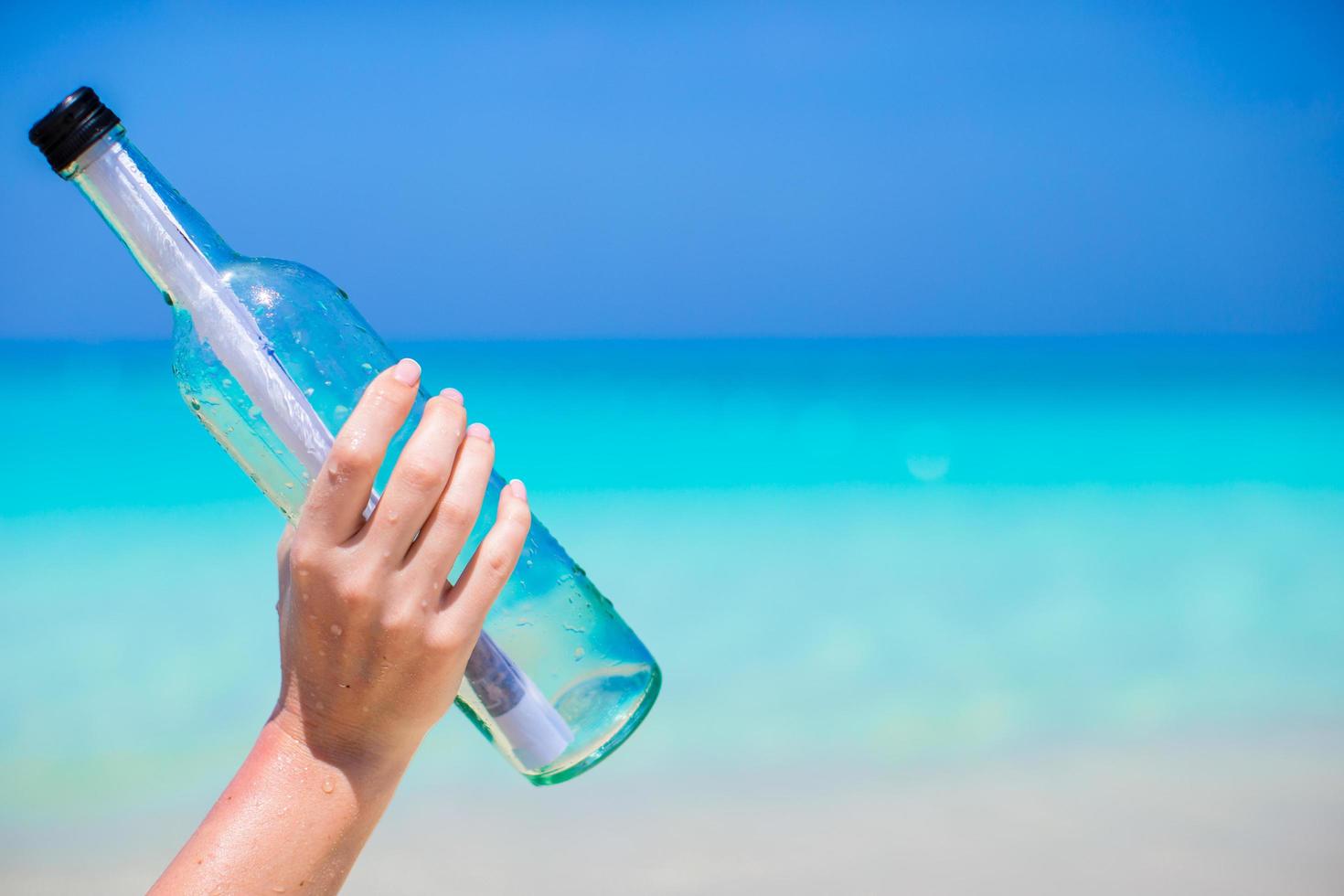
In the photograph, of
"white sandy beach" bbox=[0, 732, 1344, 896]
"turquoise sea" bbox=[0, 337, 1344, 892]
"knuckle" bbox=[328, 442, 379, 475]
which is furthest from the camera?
"turquoise sea" bbox=[0, 337, 1344, 892]

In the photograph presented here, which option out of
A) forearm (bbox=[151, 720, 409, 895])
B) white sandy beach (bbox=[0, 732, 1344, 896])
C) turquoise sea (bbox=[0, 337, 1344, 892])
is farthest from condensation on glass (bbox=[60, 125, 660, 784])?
turquoise sea (bbox=[0, 337, 1344, 892])

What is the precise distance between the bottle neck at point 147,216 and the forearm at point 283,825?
26cm

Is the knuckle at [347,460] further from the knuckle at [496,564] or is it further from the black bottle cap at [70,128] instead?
the black bottle cap at [70,128]

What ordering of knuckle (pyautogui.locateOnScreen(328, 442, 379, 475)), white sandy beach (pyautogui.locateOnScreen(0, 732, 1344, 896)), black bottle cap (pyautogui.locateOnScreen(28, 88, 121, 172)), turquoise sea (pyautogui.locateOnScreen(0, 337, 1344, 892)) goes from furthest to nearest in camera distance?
turquoise sea (pyautogui.locateOnScreen(0, 337, 1344, 892)) → white sandy beach (pyautogui.locateOnScreen(0, 732, 1344, 896)) → black bottle cap (pyautogui.locateOnScreen(28, 88, 121, 172)) → knuckle (pyautogui.locateOnScreen(328, 442, 379, 475))

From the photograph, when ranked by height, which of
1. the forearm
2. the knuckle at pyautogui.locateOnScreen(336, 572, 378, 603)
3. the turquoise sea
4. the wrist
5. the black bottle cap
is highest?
the turquoise sea

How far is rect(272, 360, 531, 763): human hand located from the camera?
0.42m

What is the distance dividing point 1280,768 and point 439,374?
10.7 feet

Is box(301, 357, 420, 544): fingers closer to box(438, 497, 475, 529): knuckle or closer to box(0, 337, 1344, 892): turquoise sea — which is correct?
box(438, 497, 475, 529): knuckle

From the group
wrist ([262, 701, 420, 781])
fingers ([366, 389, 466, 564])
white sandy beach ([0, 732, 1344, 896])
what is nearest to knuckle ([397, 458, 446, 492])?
fingers ([366, 389, 466, 564])

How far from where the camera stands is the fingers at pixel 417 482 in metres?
0.42

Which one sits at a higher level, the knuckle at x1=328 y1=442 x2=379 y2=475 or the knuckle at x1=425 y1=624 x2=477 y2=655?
the knuckle at x1=328 y1=442 x2=379 y2=475

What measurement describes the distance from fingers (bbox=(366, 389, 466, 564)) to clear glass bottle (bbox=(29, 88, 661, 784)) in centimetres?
11

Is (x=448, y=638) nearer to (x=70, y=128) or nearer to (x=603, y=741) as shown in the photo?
(x=603, y=741)

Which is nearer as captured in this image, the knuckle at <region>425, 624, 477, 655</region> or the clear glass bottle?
the knuckle at <region>425, 624, 477, 655</region>
